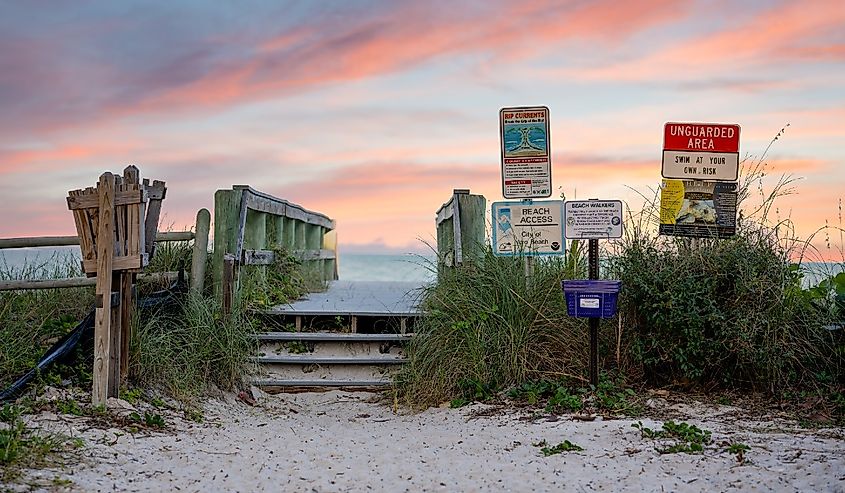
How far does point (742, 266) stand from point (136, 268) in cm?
540

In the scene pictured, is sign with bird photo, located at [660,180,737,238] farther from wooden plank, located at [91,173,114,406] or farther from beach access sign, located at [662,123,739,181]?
wooden plank, located at [91,173,114,406]

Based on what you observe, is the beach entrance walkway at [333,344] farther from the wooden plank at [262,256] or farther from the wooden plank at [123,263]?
the wooden plank at [123,263]

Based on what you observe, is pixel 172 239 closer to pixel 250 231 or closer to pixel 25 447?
pixel 250 231

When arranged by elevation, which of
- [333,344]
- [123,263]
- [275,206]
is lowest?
[333,344]

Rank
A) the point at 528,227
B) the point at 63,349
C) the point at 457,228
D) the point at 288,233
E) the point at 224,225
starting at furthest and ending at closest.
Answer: the point at 288,233 → the point at 224,225 → the point at 457,228 → the point at 528,227 → the point at 63,349

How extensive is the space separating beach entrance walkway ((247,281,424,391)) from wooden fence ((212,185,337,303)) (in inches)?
28.8

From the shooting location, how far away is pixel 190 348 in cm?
839

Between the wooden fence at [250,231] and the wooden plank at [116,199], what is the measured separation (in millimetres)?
2147

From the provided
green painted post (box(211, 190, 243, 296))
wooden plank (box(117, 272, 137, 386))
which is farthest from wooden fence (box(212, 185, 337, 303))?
wooden plank (box(117, 272, 137, 386))

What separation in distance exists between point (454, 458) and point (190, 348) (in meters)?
3.63

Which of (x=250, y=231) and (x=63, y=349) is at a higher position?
(x=250, y=231)

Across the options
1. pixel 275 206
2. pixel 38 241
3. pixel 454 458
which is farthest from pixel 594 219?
pixel 38 241

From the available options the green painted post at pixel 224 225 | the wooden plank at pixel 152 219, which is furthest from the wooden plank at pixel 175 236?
the wooden plank at pixel 152 219

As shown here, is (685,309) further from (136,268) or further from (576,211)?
(136,268)
